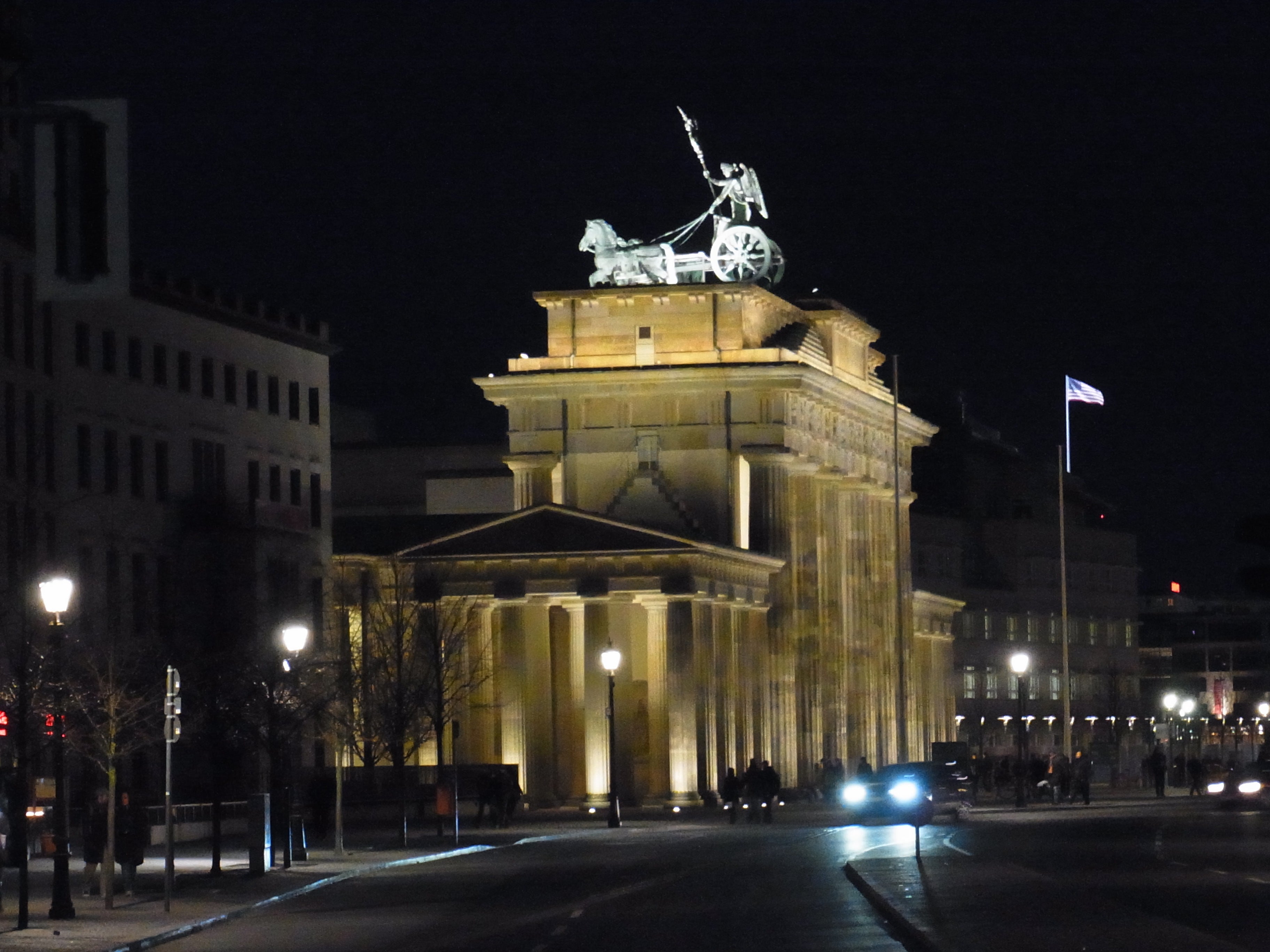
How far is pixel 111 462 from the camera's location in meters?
85.0

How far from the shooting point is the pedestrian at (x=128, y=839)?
39.6 meters

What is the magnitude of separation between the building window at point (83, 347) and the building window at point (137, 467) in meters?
3.78

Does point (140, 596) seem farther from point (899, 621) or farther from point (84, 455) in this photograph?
point (899, 621)

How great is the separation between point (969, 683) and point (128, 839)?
123869mm

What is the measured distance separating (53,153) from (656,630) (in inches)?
3224

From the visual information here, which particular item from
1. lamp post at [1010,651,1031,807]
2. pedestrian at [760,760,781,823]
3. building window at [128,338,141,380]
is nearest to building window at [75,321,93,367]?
building window at [128,338,141,380]

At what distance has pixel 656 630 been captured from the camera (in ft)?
315

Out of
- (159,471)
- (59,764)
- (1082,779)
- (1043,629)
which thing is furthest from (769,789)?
(1043,629)

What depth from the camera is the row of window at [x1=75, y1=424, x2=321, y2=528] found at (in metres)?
83.4

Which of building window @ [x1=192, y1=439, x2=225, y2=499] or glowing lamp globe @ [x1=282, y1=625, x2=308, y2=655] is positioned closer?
glowing lamp globe @ [x1=282, y1=625, x2=308, y2=655]

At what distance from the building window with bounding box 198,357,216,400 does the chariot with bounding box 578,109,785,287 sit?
2055 cm

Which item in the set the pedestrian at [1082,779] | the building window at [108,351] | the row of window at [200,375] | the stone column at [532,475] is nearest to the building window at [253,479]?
the row of window at [200,375]

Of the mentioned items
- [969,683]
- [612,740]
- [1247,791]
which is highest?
[969,683]

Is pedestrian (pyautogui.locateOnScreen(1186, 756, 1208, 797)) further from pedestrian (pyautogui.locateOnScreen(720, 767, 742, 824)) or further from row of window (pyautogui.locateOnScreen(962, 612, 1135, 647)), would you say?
row of window (pyautogui.locateOnScreen(962, 612, 1135, 647))
